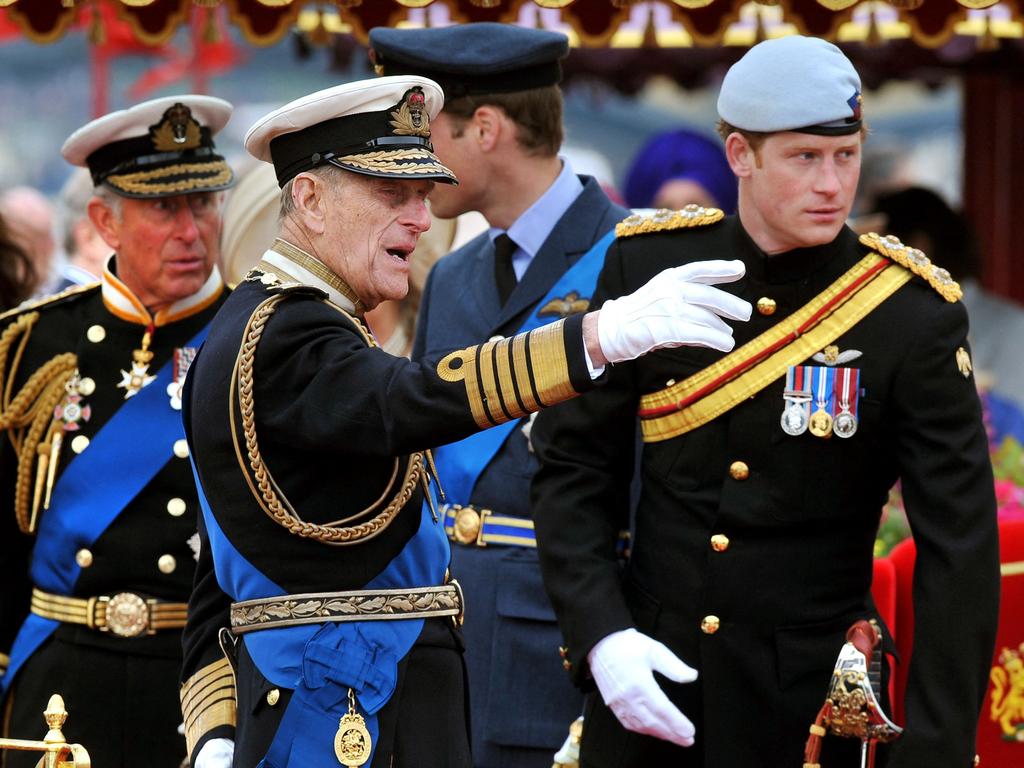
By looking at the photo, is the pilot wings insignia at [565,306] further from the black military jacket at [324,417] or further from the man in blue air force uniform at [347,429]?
the black military jacket at [324,417]

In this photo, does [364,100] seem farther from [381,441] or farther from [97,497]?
[97,497]

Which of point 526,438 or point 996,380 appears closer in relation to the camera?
point 526,438

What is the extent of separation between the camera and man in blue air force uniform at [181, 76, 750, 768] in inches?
113

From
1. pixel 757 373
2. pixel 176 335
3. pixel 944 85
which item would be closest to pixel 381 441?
pixel 757 373

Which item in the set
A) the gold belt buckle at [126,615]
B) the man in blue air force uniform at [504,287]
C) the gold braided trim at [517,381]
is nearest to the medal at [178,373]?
the gold belt buckle at [126,615]

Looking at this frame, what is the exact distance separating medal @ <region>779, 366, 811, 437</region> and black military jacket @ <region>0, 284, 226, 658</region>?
5.02 feet

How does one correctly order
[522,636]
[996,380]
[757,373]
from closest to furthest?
1. [757,373]
2. [522,636]
3. [996,380]

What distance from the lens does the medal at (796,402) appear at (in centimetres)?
345

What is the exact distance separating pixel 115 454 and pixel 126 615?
0.38 metres

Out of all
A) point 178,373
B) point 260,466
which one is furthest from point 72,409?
point 260,466

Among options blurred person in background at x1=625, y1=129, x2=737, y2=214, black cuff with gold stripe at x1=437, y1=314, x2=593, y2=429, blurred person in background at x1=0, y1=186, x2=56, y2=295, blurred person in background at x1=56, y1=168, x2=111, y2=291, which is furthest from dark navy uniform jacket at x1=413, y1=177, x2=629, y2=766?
blurred person in background at x1=625, y1=129, x2=737, y2=214

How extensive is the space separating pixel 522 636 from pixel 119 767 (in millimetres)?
1007

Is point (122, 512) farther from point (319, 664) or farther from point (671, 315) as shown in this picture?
point (671, 315)

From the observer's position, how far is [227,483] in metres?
3.05
